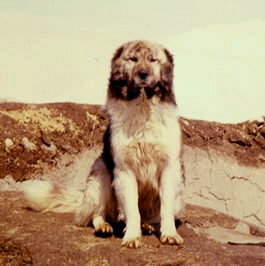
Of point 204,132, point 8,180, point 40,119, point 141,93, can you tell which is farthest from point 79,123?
point 141,93

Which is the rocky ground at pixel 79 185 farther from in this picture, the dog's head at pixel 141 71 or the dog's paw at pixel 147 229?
the dog's head at pixel 141 71

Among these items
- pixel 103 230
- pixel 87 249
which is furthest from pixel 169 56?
pixel 87 249

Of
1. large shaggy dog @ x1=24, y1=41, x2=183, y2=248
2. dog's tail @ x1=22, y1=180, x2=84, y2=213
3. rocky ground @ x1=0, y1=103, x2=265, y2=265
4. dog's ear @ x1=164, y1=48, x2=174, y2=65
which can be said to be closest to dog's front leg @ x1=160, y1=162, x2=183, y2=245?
large shaggy dog @ x1=24, y1=41, x2=183, y2=248

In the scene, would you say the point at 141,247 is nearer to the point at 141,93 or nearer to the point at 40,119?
the point at 141,93

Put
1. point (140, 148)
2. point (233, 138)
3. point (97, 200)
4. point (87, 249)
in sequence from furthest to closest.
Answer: point (233, 138), point (97, 200), point (140, 148), point (87, 249)

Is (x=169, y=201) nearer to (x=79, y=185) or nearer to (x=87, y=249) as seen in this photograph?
(x=87, y=249)

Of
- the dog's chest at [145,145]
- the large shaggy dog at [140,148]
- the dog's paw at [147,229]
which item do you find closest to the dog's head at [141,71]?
the large shaggy dog at [140,148]
